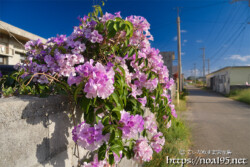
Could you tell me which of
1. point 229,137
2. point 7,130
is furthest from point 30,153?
point 229,137

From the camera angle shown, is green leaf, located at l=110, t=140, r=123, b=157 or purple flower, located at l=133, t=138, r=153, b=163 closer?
green leaf, located at l=110, t=140, r=123, b=157

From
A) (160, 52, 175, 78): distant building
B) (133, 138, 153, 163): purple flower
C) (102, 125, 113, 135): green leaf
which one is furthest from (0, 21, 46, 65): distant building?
(160, 52, 175, 78): distant building

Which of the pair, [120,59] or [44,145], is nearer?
[44,145]

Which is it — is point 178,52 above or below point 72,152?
above

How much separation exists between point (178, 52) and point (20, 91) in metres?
14.3

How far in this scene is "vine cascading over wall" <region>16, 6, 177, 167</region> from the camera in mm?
1140

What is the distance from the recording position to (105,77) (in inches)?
40.1

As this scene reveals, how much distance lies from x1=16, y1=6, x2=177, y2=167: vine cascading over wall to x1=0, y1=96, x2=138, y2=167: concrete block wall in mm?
134

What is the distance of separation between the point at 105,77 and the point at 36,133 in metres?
0.57

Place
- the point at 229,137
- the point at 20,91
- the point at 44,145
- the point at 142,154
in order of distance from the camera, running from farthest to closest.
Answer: the point at 229,137 < the point at 142,154 < the point at 20,91 < the point at 44,145

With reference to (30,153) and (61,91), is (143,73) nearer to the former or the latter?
(61,91)

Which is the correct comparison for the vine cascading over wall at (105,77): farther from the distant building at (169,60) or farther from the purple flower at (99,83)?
the distant building at (169,60)

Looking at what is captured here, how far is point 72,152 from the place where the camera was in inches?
54.2

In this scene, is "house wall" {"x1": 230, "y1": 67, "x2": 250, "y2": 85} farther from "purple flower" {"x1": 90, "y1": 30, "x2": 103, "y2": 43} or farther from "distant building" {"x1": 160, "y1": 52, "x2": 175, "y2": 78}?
"purple flower" {"x1": 90, "y1": 30, "x2": 103, "y2": 43}
